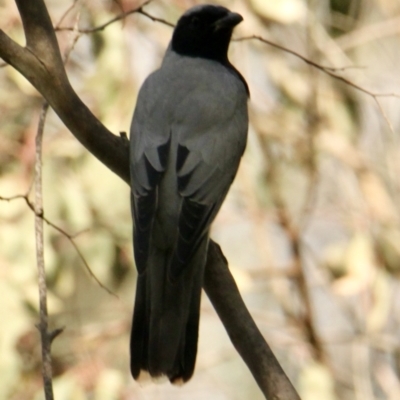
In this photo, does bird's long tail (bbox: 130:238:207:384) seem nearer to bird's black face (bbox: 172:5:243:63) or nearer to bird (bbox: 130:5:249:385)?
bird (bbox: 130:5:249:385)

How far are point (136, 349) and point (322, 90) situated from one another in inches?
125

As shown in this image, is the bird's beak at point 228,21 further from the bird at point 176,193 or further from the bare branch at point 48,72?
the bare branch at point 48,72

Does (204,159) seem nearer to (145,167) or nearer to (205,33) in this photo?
(145,167)

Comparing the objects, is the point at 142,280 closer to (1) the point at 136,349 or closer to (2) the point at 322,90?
(1) the point at 136,349

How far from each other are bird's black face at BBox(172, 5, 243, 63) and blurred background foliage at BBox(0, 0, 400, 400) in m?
0.56

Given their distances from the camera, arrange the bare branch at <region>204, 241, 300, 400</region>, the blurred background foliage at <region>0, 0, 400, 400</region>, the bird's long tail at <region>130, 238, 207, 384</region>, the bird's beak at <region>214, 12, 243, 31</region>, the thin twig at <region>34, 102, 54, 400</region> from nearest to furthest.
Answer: the thin twig at <region>34, 102, 54, 400</region>, the bare branch at <region>204, 241, 300, 400</region>, the bird's long tail at <region>130, 238, 207, 384</region>, the bird's beak at <region>214, 12, 243, 31</region>, the blurred background foliage at <region>0, 0, 400, 400</region>

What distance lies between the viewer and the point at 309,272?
586cm

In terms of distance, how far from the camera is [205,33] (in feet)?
13.9

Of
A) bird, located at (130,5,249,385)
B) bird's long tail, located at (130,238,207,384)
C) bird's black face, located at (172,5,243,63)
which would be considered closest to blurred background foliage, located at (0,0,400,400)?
bird's black face, located at (172,5,243,63)

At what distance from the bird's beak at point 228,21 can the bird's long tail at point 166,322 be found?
146 centimetres

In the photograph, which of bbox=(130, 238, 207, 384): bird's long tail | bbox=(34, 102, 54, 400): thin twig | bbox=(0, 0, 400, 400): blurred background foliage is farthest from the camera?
bbox=(0, 0, 400, 400): blurred background foliage

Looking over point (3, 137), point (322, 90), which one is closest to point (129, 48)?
point (3, 137)

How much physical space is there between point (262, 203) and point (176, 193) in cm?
243

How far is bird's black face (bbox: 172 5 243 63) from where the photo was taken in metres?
4.21
